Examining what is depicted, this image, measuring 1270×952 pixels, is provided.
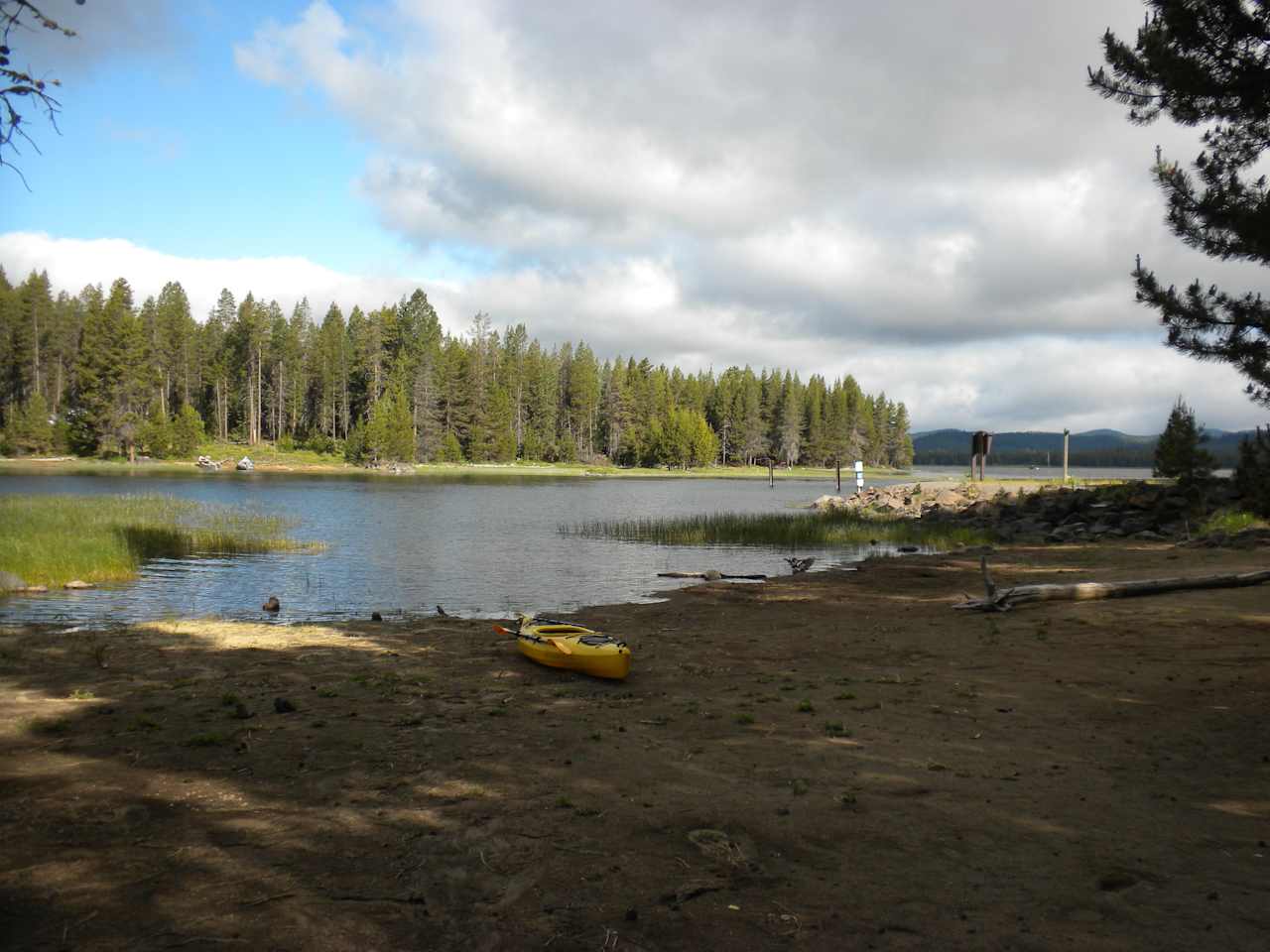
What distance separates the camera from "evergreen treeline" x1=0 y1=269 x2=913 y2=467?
91250 millimetres

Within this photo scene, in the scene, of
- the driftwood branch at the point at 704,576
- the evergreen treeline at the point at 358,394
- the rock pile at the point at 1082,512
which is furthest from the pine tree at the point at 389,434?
the driftwood branch at the point at 704,576

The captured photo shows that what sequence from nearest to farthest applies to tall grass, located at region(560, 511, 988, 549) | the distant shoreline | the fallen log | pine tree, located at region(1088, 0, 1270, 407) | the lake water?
pine tree, located at region(1088, 0, 1270, 407), the fallen log, the lake water, tall grass, located at region(560, 511, 988, 549), the distant shoreline

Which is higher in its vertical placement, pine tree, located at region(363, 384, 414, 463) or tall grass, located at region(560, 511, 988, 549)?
pine tree, located at region(363, 384, 414, 463)

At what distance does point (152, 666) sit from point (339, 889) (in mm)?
8386

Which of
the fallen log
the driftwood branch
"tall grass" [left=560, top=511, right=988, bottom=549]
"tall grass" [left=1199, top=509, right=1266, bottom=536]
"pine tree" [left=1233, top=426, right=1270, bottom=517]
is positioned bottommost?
the driftwood branch

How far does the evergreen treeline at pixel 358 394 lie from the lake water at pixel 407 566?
42.4 m

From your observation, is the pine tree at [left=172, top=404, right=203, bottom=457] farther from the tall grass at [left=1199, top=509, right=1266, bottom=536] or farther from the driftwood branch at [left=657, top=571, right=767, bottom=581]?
the tall grass at [left=1199, top=509, right=1266, bottom=536]

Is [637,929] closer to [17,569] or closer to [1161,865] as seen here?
[1161,865]

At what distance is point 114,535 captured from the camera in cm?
2581

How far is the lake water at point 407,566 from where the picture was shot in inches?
745

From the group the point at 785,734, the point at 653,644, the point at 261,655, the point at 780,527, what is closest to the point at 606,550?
the point at 780,527

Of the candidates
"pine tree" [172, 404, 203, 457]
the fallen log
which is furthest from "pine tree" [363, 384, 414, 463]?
the fallen log

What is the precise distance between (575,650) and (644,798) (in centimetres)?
523

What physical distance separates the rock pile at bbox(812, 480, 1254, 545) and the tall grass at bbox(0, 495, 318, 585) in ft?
102
